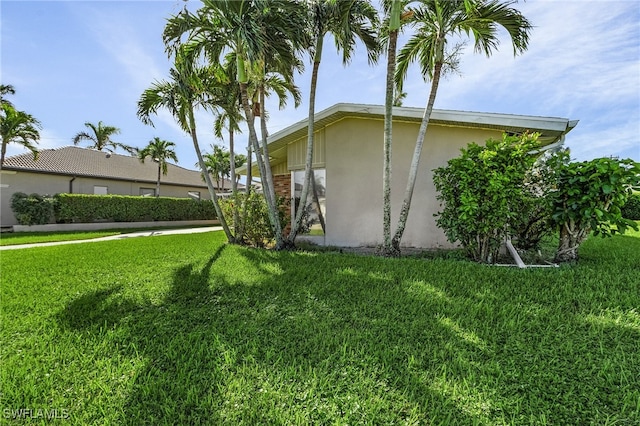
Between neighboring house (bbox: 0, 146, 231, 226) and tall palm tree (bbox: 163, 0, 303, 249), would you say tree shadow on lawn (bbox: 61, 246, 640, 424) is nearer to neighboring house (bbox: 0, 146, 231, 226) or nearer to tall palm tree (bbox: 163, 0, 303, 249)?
tall palm tree (bbox: 163, 0, 303, 249)

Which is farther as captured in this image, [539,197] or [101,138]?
[101,138]

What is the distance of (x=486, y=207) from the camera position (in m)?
6.07

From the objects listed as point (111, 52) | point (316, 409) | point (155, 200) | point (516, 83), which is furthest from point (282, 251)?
point (155, 200)

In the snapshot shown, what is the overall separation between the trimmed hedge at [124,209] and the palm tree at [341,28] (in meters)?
16.6

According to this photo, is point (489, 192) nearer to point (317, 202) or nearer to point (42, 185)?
point (317, 202)

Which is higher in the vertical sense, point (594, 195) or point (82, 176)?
point (82, 176)

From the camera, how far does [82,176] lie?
1969 cm

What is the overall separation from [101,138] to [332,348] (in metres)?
37.4

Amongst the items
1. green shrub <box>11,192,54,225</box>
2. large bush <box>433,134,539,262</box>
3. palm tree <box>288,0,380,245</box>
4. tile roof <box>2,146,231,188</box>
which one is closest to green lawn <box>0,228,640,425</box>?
large bush <box>433,134,539,262</box>

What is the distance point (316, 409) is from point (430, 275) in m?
3.82

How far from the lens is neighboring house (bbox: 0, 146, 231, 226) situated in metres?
16.7

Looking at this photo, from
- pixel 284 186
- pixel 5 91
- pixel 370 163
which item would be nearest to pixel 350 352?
pixel 370 163

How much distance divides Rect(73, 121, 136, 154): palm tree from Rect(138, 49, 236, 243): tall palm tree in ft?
81.1

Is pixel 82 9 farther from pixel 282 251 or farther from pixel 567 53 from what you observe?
pixel 567 53
